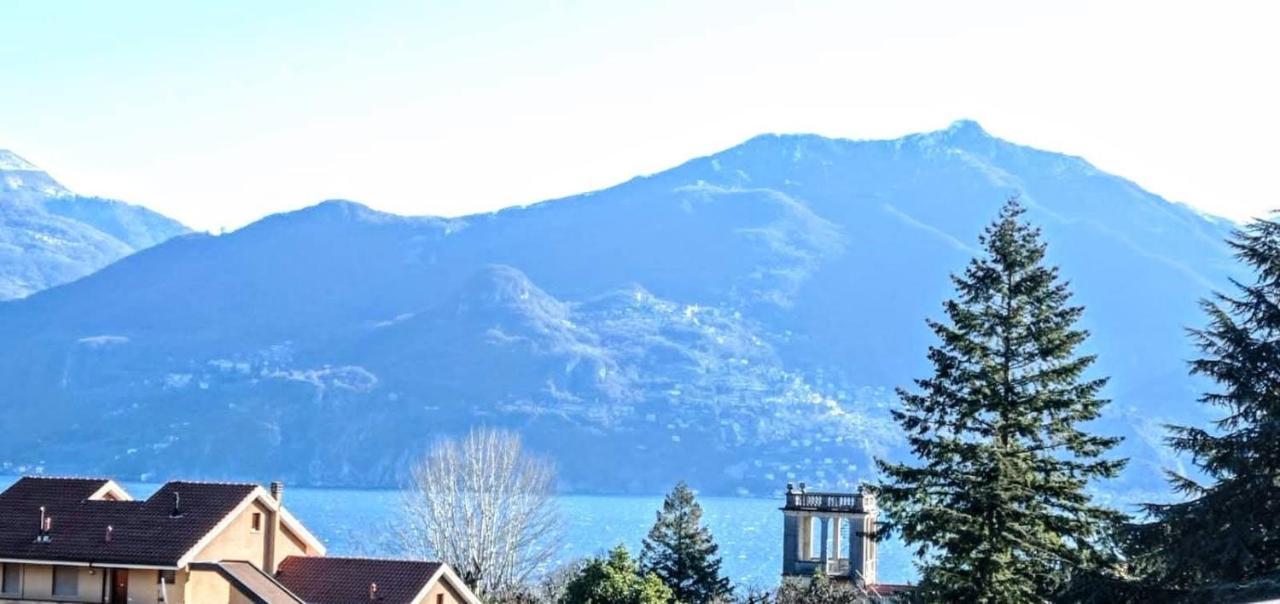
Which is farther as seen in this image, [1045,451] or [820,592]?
[820,592]

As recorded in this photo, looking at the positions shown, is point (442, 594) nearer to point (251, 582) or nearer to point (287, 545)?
point (287, 545)

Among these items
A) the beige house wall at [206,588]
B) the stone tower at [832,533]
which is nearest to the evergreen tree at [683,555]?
the stone tower at [832,533]

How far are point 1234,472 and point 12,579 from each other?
96.4ft

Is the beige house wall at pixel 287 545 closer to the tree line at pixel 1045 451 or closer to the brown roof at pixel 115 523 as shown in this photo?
the brown roof at pixel 115 523

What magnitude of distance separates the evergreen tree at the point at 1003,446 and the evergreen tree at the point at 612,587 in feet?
46.0

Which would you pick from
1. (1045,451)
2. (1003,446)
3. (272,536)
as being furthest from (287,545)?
(1045,451)

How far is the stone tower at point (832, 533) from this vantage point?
6481cm

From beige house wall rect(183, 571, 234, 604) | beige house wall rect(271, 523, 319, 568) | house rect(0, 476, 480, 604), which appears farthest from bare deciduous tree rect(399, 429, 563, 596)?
beige house wall rect(183, 571, 234, 604)

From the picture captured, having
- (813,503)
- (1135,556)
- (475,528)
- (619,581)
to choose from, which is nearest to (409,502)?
(475,528)

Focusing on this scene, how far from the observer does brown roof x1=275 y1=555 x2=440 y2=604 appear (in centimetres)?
4453

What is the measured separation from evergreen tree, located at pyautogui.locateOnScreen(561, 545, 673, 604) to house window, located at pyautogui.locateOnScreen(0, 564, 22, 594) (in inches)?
569

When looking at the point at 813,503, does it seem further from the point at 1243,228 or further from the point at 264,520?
the point at 1243,228

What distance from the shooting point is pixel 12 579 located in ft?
147

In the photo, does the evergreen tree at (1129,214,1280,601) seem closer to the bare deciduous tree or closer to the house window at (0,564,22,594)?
the house window at (0,564,22,594)
